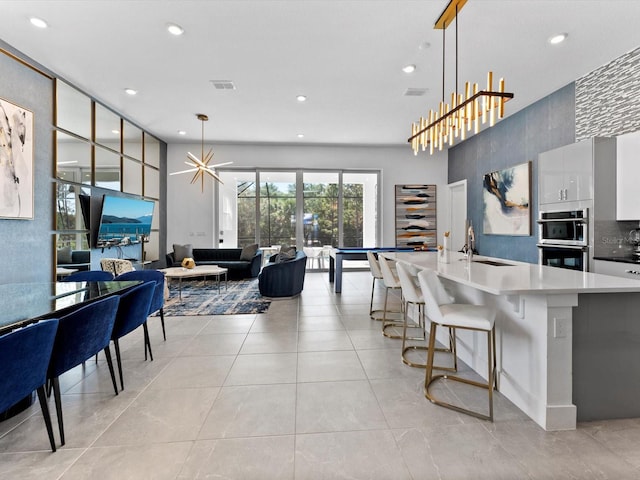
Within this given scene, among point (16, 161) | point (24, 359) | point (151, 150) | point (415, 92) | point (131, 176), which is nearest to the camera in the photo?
point (24, 359)

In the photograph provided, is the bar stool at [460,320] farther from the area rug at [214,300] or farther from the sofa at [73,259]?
the sofa at [73,259]

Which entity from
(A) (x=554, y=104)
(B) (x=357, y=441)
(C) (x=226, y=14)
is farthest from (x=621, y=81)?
(B) (x=357, y=441)

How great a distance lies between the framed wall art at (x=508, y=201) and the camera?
5461 millimetres

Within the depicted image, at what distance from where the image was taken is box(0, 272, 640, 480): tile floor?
1.61m

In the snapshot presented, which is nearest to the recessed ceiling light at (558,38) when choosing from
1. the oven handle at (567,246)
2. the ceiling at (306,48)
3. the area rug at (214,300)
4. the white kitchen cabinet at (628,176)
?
the ceiling at (306,48)

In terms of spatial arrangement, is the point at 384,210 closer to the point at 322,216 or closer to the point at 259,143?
the point at 322,216

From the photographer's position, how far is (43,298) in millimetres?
2318

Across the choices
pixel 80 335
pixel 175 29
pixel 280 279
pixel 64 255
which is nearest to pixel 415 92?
pixel 175 29

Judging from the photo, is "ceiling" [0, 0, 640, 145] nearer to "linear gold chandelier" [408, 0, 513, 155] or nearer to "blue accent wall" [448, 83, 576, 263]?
"linear gold chandelier" [408, 0, 513, 155]

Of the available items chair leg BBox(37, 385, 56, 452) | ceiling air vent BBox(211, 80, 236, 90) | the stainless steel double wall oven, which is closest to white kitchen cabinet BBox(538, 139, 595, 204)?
the stainless steel double wall oven

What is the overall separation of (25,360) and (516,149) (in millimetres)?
6902

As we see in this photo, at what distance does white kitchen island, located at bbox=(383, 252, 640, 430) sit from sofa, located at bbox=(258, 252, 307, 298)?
3556mm

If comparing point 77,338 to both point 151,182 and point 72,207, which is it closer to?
point 72,207

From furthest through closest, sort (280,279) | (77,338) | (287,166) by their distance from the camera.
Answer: (287,166) < (280,279) < (77,338)
